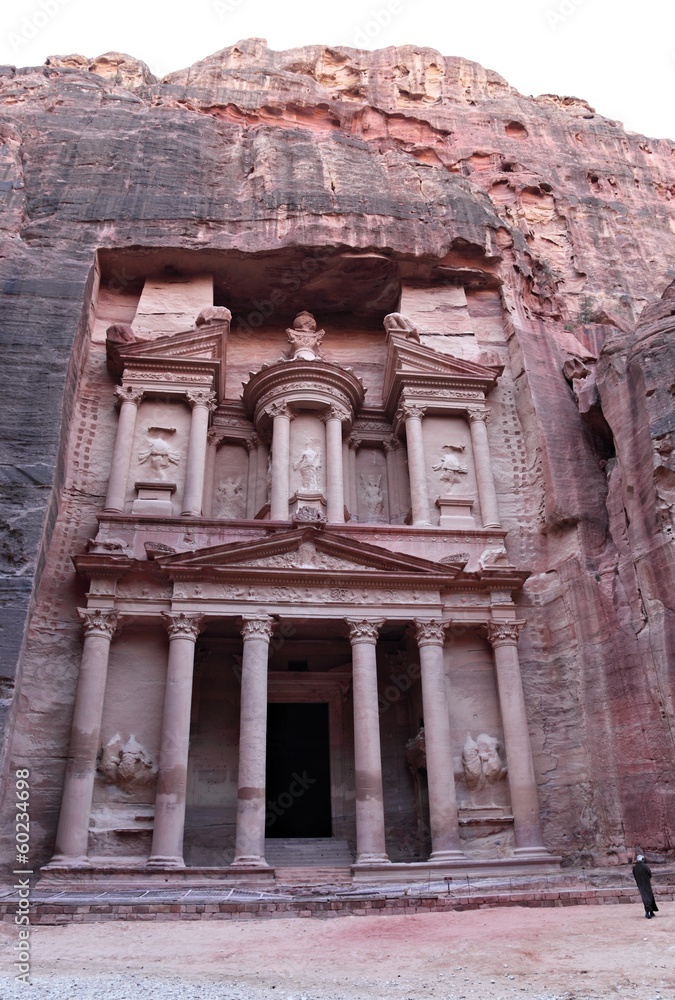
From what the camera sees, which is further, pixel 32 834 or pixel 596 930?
pixel 32 834

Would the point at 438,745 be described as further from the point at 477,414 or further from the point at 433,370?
the point at 433,370

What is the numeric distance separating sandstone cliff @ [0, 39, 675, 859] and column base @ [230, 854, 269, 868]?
3.87 metres

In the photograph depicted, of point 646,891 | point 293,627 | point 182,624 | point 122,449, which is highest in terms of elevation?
point 122,449

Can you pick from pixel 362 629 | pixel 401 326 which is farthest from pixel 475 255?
pixel 362 629

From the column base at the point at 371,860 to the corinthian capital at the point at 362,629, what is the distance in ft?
13.4

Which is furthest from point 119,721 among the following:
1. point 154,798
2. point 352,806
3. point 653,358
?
point 653,358

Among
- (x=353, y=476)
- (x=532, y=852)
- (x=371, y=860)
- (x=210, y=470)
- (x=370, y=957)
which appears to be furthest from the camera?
(x=353, y=476)

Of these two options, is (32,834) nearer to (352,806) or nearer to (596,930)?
(352,806)

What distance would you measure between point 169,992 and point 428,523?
41.4 feet

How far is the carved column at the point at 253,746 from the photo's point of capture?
45.2 feet

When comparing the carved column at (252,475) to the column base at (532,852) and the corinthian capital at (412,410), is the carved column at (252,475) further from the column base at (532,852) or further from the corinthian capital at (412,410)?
the column base at (532,852)

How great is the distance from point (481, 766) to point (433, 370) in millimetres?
10152

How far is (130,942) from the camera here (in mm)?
9297

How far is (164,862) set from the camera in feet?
44.1
